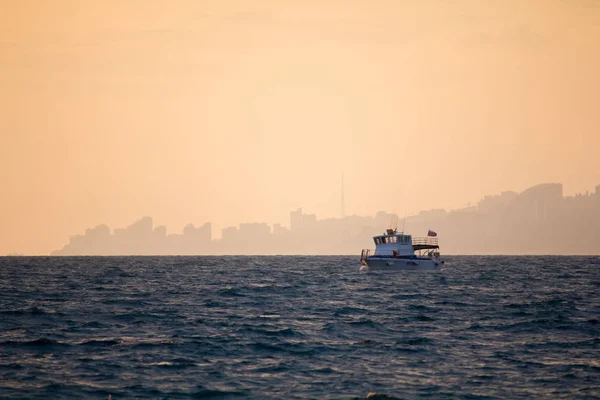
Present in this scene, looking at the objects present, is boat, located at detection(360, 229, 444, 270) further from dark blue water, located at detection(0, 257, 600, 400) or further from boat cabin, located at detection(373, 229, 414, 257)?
dark blue water, located at detection(0, 257, 600, 400)

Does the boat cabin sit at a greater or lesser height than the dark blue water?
greater

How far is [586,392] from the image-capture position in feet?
93.0

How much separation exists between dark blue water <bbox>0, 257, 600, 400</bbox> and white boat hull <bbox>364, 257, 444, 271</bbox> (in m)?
48.7

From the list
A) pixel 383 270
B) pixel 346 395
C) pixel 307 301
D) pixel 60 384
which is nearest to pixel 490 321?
pixel 307 301

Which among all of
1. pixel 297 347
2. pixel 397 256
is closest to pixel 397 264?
pixel 397 256

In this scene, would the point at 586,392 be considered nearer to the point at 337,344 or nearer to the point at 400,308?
the point at 337,344

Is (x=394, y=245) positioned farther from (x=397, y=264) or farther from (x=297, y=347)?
(x=297, y=347)

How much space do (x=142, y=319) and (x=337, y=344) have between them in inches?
637

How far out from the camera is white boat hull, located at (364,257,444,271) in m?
114

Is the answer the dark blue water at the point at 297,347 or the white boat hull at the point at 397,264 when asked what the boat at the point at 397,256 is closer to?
the white boat hull at the point at 397,264

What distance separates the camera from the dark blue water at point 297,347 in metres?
29.0

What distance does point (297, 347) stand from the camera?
37.7m

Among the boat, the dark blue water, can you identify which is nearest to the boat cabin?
the boat

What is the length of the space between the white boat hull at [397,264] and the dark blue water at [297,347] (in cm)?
4871
